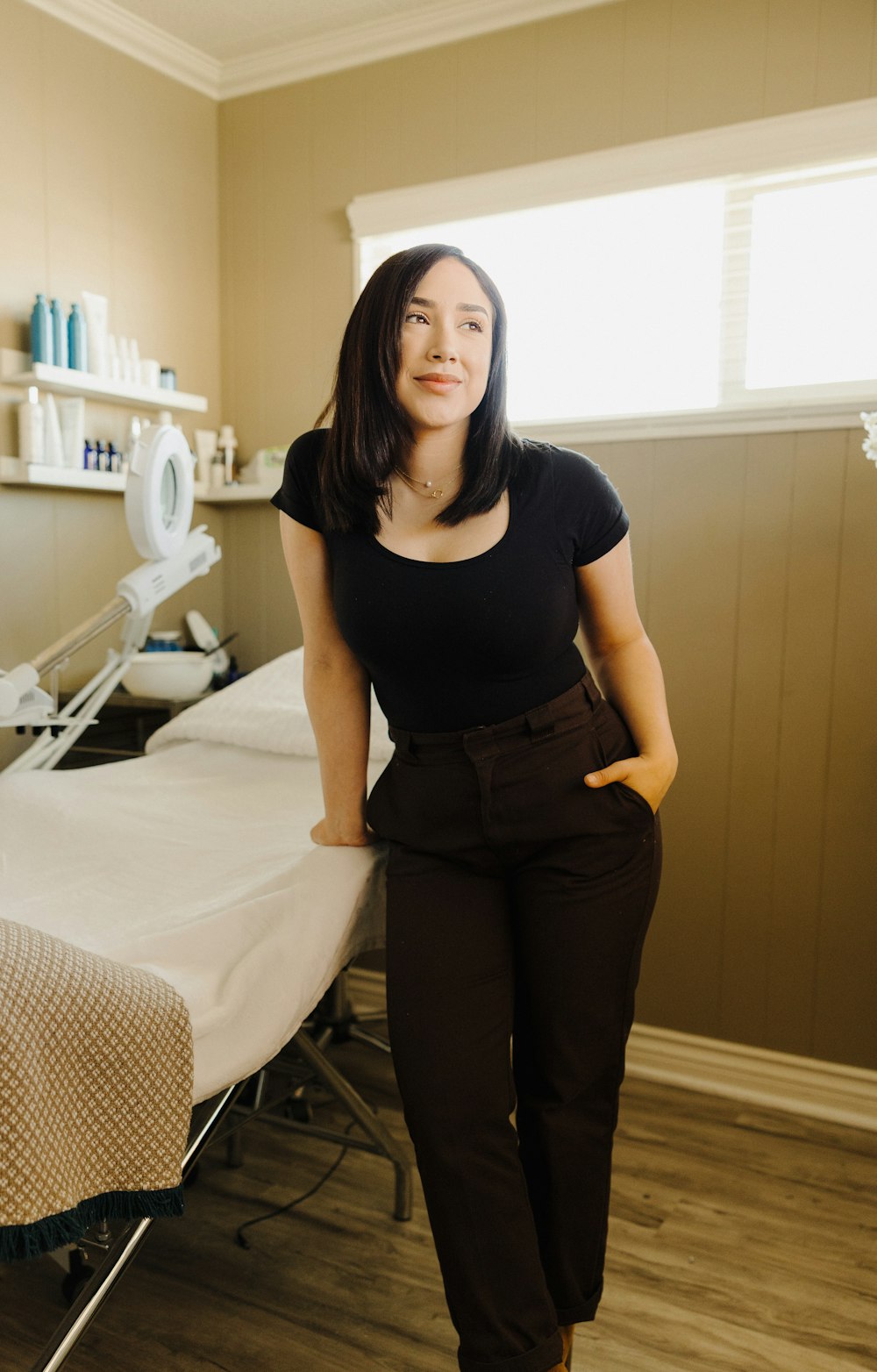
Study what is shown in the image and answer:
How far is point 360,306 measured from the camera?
1400mm

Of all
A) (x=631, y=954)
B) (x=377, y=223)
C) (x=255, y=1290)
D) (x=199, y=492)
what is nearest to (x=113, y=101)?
(x=377, y=223)

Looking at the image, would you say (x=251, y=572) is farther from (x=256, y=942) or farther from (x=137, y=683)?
(x=256, y=942)

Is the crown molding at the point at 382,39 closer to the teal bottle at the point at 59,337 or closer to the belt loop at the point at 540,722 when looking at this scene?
the teal bottle at the point at 59,337

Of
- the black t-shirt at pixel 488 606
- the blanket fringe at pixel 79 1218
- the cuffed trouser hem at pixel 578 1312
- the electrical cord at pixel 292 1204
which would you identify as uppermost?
the black t-shirt at pixel 488 606

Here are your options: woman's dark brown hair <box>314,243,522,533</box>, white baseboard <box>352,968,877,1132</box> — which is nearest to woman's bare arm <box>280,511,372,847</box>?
woman's dark brown hair <box>314,243,522,533</box>

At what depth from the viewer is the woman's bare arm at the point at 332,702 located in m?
1.50

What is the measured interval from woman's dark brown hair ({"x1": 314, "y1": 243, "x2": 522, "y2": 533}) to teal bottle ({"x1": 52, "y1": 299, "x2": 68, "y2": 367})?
4.23 feet

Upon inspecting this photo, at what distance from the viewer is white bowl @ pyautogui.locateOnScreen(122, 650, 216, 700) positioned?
8.45ft

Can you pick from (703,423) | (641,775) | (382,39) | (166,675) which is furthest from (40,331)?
(641,775)

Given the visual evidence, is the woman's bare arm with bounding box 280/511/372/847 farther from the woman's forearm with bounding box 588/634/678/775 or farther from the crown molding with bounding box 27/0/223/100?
the crown molding with bounding box 27/0/223/100

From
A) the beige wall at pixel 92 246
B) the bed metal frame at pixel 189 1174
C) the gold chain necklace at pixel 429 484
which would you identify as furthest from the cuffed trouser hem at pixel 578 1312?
the beige wall at pixel 92 246

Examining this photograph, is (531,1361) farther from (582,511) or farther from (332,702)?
(582,511)

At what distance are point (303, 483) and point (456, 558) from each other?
0.84ft

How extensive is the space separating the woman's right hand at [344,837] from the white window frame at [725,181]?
51.9 inches
